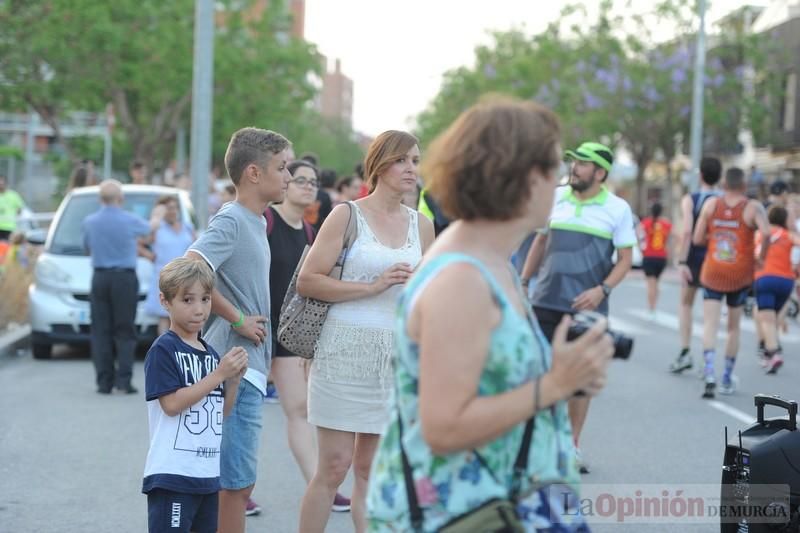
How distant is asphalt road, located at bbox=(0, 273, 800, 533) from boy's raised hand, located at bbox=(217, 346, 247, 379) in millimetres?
2086

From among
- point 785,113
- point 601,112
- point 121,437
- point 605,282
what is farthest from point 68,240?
point 785,113

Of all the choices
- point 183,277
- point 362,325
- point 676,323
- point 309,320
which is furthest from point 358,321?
point 676,323

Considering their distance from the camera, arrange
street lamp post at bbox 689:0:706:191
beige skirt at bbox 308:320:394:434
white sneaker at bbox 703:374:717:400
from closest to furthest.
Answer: beige skirt at bbox 308:320:394:434, white sneaker at bbox 703:374:717:400, street lamp post at bbox 689:0:706:191

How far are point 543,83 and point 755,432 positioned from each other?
49934 millimetres

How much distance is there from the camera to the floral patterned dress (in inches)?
104

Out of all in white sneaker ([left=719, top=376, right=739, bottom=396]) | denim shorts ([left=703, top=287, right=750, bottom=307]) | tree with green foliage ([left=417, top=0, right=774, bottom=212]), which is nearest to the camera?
denim shorts ([left=703, top=287, right=750, bottom=307])

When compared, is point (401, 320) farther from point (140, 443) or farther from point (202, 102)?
point (202, 102)

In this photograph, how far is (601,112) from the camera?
4175cm

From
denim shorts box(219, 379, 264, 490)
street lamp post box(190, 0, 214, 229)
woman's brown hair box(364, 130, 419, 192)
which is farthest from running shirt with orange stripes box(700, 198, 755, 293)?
street lamp post box(190, 0, 214, 229)

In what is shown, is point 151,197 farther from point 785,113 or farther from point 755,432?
point 785,113

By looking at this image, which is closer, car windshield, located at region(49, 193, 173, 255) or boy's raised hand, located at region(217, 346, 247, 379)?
boy's raised hand, located at region(217, 346, 247, 379)

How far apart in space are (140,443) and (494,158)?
637 cm

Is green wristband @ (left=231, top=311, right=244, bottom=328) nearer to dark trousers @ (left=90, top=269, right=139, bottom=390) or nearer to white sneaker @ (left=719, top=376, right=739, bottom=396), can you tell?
dark trousers @ (left=90, top=269, right=139, bottom=390)

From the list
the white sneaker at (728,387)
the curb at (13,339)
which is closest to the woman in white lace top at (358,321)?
the white sneaker at (728,387)
